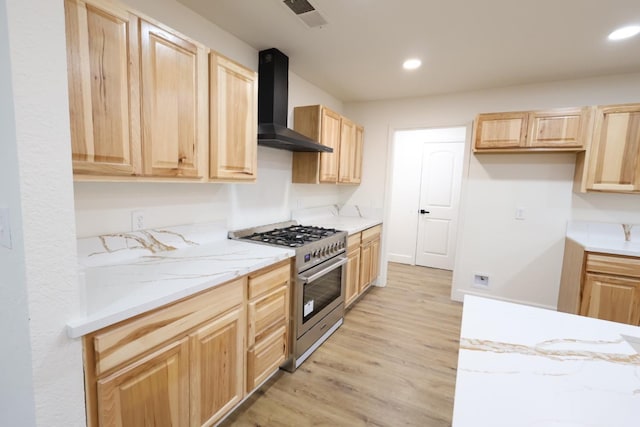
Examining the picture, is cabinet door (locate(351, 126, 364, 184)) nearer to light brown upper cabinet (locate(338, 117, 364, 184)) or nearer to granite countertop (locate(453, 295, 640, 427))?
light brown upper cabinet (locate(338, 117, 364, 184))

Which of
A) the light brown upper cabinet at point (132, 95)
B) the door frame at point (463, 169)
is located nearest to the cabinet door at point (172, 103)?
the light brown upper cabinet at point (132, 95)

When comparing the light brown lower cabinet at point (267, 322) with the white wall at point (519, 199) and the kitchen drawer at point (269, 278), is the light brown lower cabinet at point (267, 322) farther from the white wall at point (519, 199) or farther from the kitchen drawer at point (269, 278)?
the white wall at point (519, 199)

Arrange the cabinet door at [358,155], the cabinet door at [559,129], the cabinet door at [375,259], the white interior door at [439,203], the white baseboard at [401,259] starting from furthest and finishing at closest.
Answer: the white baseboard at [401,259]
the white interior door at [439,203]
the cabinet door at [358,155]
the cabinet door at [375,259]
the cabinet door at [559,129]

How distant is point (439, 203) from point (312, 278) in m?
3.47

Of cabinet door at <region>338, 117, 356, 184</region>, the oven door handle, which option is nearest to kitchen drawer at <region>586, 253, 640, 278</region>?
the oven door handle

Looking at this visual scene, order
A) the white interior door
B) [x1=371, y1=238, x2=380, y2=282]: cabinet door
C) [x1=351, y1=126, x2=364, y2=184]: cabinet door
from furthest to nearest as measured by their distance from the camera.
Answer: the white interior door, [x1=351, y1=126, x2=364, y2=184]: cabinet door, [x1=371, y1=238, x2=380, y2=282]: cabinet door

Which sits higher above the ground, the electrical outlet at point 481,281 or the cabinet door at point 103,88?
the cabinet door at point 103,88

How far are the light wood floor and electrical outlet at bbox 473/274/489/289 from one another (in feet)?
1.42

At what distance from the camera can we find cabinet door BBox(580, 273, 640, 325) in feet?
7.98

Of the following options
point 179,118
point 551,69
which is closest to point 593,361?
point 179,118

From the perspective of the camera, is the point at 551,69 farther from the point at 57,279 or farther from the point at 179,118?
the point at 57,279

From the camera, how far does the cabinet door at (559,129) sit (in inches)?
106

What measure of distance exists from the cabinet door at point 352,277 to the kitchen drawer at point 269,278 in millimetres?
1087

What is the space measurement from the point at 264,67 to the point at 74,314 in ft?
7.16
